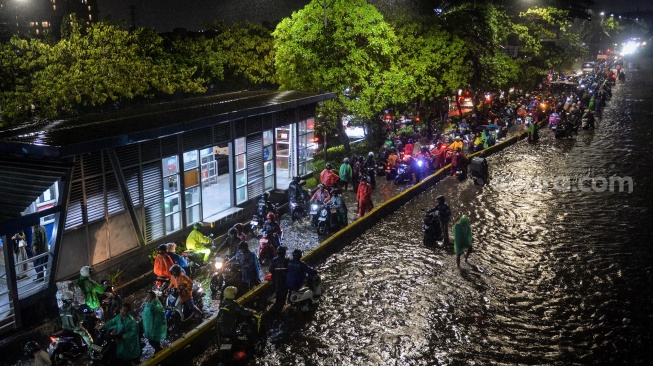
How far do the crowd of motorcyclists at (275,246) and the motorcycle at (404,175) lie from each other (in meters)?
0.04

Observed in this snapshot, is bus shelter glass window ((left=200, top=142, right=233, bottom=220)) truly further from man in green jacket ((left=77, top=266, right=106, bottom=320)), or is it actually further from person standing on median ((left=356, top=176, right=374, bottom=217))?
man in green jacket ((left=77, top=266, right=106, bottom=320))

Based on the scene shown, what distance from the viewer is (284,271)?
1162 centimetres

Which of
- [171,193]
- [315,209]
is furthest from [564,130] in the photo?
[171,193]

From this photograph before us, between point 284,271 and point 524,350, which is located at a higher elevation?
point 284,271

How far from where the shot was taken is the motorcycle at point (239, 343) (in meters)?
9.67

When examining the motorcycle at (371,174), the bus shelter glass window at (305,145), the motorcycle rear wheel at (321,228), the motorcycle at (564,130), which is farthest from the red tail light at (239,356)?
the motorcycle at (564,130)

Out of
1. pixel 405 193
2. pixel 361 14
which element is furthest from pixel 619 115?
pixel 405 193

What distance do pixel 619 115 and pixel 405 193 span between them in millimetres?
27565

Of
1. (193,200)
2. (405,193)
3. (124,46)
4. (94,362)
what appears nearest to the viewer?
(94,362)

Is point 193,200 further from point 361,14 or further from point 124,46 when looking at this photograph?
point 361,14

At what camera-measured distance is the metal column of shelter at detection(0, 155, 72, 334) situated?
10.5 meters

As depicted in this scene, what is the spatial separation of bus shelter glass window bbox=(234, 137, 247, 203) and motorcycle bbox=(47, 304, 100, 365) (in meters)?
8.40

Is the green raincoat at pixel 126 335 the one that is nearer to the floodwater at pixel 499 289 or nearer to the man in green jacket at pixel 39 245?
the floodwater at pixel 499 289

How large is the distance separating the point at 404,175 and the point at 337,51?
647 cm
